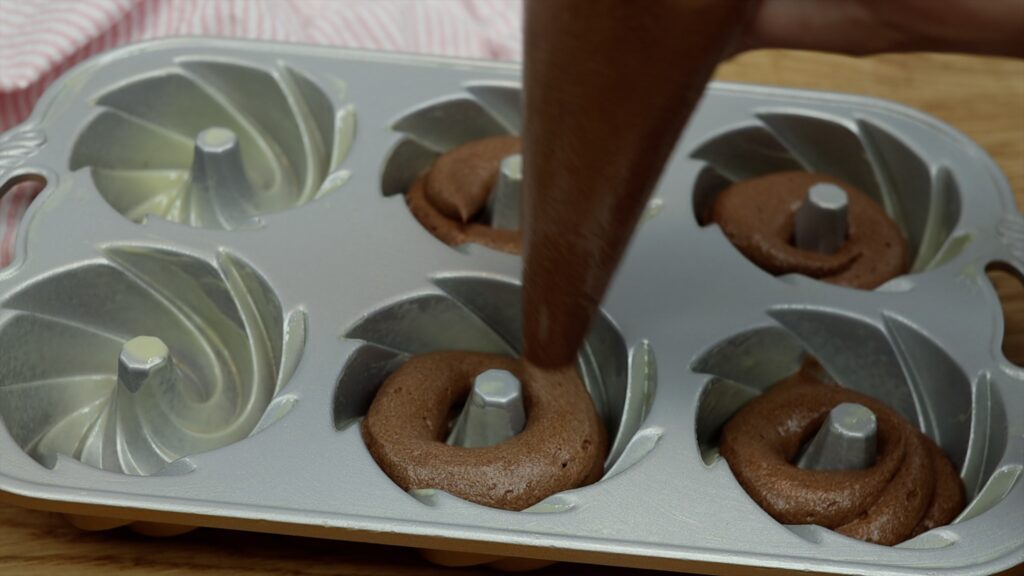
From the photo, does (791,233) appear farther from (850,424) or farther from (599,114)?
(599,114)

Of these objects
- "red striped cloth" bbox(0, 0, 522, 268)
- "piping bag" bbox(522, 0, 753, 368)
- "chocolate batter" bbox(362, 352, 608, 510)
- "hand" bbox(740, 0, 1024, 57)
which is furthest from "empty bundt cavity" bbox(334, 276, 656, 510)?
"red striped cloth" bbox(0, 0, 522, 268)

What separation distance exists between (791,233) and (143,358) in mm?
650

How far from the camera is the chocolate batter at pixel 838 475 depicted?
1.04 meters

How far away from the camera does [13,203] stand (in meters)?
1.32

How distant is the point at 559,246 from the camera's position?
0.94 m

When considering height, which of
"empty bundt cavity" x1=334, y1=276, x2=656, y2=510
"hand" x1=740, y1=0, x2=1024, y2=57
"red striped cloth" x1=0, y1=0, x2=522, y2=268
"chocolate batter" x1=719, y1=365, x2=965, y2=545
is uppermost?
"hand" x1=740, y1=0, x2=1024, y2=57

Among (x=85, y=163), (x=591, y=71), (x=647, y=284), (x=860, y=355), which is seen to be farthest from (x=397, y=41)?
(x=591, y=71)

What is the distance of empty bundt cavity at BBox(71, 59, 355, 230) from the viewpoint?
1.32 meters

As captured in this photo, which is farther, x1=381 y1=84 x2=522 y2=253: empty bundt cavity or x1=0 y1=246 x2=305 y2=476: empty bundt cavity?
x1=381 y1=84 x2=522 y2=253: empty bundt cavity

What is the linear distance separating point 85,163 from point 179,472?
0.46 meters

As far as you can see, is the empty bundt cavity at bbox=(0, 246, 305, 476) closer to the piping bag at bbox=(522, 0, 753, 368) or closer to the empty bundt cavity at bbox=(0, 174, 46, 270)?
the empty bundt cavity at bbox=(0, 174, 46, 270)

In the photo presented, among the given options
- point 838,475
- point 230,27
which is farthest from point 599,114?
point 230,27

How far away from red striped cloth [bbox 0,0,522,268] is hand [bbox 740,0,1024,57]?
609 mm

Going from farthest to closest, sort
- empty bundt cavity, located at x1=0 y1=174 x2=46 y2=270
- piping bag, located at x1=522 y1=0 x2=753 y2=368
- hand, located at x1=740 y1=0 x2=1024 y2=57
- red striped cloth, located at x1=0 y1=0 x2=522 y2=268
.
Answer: red striped cloth, located at x1=0 y1=0 x2=522 y2=268 < empty bundt cavity, located at x1=0 y1=174 x2=46 y2=270 < hand, located at x1=740 y1=0 x2=1024 y2=57 < piping bag, located at x1=522 y1=0 x2=753 y2=368
